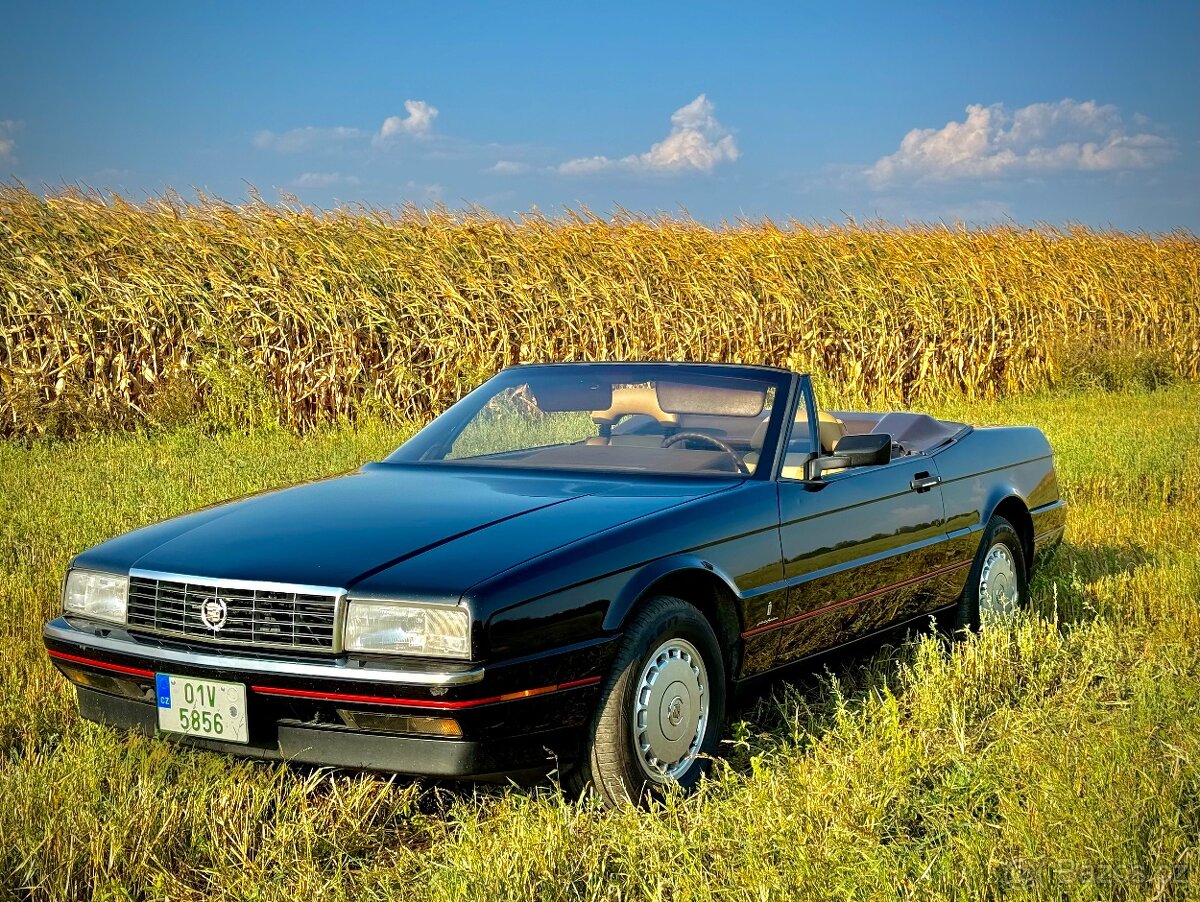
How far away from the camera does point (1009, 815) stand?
135 inches

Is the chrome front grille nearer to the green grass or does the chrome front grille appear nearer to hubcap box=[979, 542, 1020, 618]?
the green grass

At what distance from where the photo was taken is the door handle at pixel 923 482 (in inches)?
215

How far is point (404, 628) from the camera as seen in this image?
3.48 metres

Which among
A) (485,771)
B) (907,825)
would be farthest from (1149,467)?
(485,771)

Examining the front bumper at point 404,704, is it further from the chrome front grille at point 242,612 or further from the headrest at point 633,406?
the headrest at point 633,406

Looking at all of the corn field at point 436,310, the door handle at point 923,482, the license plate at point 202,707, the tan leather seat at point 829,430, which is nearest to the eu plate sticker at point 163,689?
the license plate at point 202,707

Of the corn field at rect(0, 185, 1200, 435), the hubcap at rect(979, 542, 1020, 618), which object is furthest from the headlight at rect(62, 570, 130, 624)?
the corn field at rect(0, 185, 1200, 435)

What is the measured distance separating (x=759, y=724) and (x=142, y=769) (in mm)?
2133

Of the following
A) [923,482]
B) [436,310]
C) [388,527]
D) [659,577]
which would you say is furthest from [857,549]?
[436,310]

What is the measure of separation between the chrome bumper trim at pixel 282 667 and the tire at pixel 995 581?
3.11 metres

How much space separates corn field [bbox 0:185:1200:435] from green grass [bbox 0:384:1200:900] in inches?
339

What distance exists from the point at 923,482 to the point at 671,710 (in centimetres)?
204

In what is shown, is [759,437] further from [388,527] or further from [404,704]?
[404,704]

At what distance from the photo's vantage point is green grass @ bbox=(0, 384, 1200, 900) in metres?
3.18
